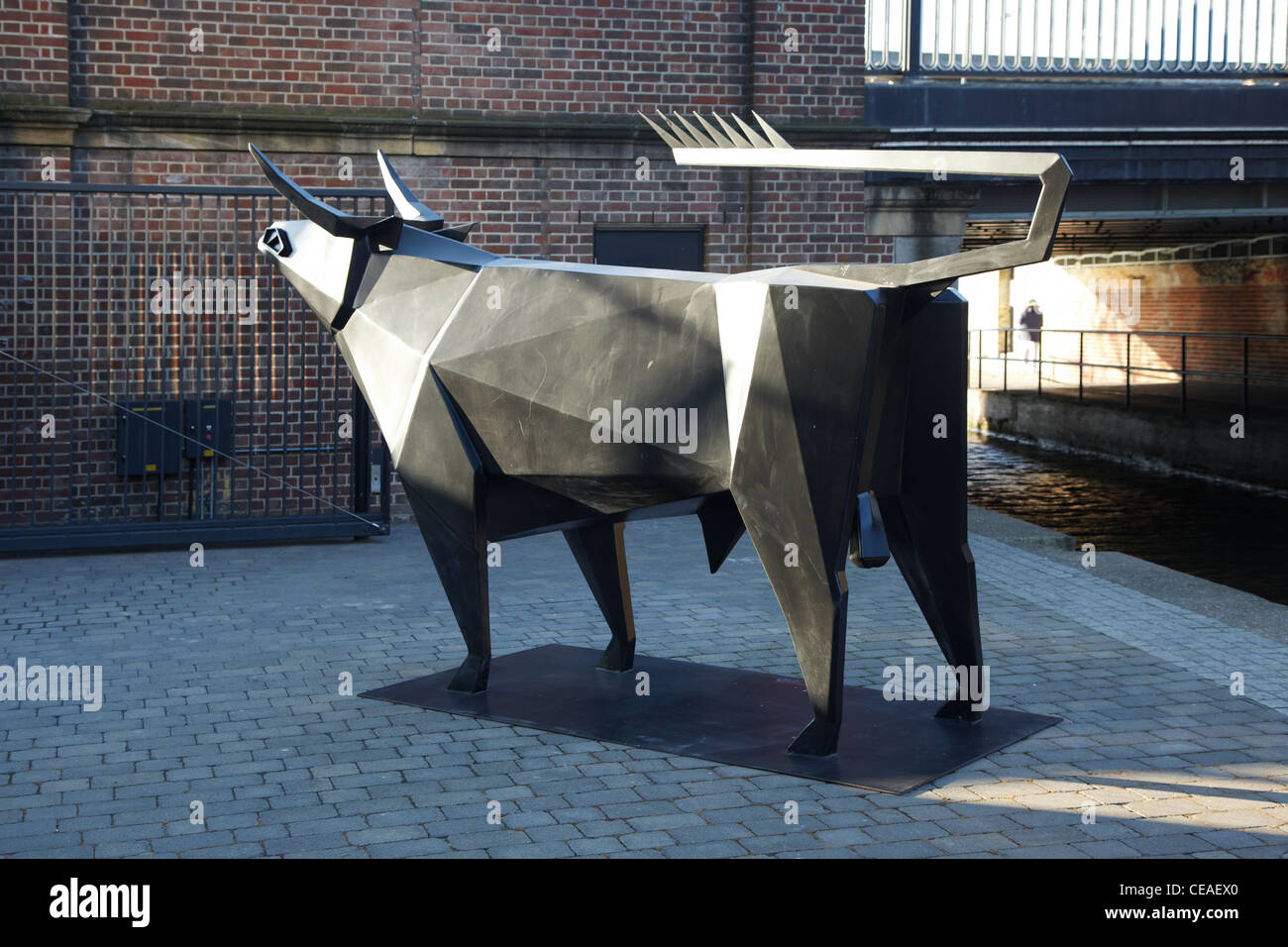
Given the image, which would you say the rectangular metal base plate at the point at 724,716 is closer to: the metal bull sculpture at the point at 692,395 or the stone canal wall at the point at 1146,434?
the metal bull sculpture at the point at 692,395

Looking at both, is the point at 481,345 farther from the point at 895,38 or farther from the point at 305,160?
the point at 895,38

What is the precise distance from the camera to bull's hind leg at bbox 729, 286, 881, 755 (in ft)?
16.0

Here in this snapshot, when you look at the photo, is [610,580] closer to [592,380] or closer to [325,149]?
[592,380]

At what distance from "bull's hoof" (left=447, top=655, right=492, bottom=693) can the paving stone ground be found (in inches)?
10.5

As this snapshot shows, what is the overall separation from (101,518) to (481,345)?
20.3ft

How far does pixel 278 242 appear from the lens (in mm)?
6234

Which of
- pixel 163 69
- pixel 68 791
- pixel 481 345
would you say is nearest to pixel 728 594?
pixel 481 345

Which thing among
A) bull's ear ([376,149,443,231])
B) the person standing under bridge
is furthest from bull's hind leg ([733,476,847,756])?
the person standing under bridge

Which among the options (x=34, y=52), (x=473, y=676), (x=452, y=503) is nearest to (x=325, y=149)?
(x=34, y=52)

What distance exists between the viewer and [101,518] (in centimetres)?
1077

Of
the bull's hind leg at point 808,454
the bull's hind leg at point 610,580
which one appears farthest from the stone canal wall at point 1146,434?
the bull's hind leg at point 808,454

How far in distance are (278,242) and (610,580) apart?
2.10 metres

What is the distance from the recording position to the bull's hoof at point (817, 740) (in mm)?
5152

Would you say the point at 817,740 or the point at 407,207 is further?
the point at 407,207
